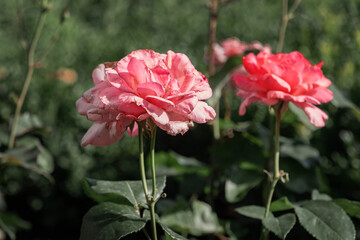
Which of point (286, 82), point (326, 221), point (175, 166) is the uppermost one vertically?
point (286, 82)

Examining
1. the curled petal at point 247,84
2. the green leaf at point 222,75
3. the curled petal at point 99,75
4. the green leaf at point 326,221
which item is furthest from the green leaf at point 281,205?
the curled petal at point 99,75

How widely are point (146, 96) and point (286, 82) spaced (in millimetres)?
309

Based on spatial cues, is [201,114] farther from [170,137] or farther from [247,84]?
[170,137]

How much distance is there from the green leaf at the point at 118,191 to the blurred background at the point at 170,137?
0.13ft

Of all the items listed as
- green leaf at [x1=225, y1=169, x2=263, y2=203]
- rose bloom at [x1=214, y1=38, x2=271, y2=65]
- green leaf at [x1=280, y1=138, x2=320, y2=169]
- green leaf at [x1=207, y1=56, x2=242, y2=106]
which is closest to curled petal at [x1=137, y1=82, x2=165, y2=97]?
green leaf at [x1=207, y1=56, x2=242, y2=106]

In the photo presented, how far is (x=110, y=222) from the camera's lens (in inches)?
30.1

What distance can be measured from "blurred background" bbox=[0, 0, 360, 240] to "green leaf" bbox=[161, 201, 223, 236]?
19 mm

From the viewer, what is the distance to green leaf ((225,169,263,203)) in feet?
4.09

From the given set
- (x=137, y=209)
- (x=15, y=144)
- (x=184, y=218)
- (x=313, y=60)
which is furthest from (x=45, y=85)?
(x=137, y=209)

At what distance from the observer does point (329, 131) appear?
1.78 meters

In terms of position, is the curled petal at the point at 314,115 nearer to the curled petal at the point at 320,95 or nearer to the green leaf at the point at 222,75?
the curled petal at the point at 320,95

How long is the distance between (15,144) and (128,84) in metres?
0.86

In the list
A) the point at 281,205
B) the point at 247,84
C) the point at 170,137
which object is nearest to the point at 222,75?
the point at 247,84

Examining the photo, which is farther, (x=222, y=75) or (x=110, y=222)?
(x=222, y=75)
